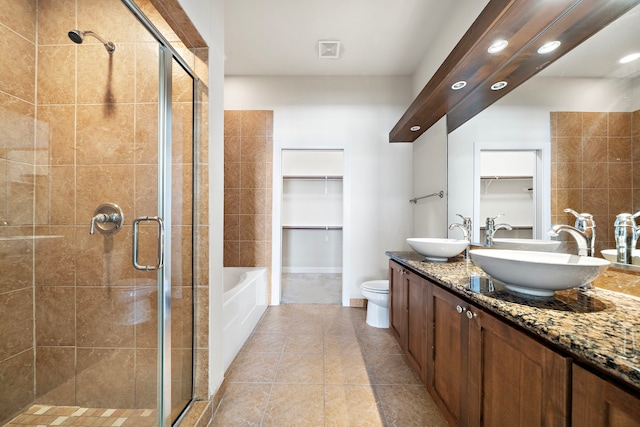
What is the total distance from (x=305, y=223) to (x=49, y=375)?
11.8ft

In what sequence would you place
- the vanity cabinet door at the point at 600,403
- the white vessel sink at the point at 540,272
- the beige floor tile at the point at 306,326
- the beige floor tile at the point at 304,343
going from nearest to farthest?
1. the vanity cabinet door at the point at 600,403
2. the white vessel sink at the point at 540,272
3. the beige floor tile at the point at 304,343
4. the beige floor tile at the point at 306,326

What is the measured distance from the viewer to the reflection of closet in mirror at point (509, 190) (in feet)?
4.55

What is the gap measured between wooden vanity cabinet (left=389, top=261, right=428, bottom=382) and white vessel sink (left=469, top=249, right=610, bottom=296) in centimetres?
50

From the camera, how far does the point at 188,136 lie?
1.34 m

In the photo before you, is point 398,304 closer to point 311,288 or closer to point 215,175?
point 215,175

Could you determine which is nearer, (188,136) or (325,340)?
(188,136)

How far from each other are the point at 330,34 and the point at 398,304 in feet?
8.15

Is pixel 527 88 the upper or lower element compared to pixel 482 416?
upper

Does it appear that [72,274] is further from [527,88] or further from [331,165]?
[331,165]

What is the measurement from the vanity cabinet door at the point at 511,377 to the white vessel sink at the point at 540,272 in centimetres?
17

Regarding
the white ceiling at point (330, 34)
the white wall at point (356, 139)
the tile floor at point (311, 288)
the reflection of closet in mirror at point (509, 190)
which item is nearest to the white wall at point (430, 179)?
the white wall at point (356, 139)

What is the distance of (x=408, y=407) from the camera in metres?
1.43

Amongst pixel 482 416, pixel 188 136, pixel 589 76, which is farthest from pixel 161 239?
pixel 589 76

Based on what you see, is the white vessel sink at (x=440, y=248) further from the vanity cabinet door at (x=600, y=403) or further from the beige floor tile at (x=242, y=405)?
the beige floor tile at (x=242, y=405)
